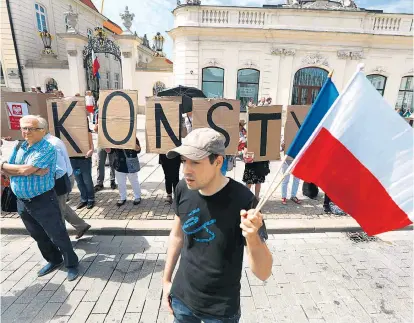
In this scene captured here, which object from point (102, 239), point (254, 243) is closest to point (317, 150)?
point (254, 243)

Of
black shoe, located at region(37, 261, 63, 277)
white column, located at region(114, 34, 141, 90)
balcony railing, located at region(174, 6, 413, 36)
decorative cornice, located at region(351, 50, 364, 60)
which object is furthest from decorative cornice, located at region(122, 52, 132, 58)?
black shoe, located at region(37, 261, 63, 277)

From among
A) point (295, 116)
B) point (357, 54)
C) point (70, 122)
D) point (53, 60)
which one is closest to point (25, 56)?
point (53, 60)

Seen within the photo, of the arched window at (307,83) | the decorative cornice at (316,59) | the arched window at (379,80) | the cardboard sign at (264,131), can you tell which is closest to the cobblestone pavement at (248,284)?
the cardboard sign at (264,131)

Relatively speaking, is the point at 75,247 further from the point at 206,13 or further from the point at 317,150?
the point at 206,13

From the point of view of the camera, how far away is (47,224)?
9.53 feet

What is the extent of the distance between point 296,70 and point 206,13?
6581mm

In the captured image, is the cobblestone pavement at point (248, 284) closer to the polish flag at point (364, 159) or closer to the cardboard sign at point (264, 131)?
the cardboard sign at point (264, 131)

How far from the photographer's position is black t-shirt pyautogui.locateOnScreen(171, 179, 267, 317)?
1.55 meters

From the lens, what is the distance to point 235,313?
165cm

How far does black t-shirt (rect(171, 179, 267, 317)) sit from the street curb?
2575 millimetres

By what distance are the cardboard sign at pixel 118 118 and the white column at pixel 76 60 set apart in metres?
15.7

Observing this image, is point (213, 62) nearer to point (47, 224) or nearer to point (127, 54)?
point (127, 54)

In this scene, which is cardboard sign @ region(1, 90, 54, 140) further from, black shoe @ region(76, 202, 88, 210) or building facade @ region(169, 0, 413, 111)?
building facade @ region(169, 0, 413, 111)

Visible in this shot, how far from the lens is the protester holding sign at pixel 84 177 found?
4.74 meters
